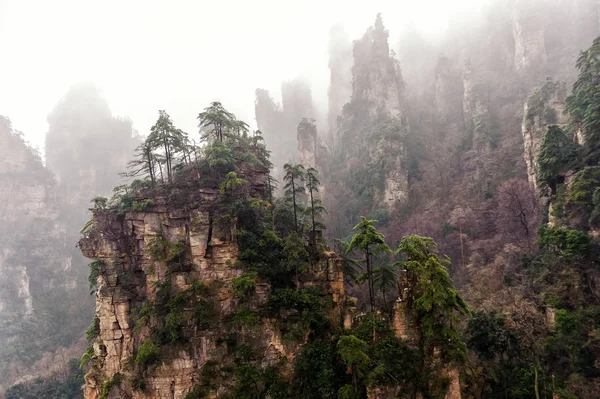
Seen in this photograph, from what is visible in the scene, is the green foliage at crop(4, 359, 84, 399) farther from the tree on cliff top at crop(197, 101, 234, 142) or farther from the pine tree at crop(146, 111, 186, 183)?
the tree on cliff top at crop(197, 101, 234, 142)

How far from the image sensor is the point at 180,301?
2141 cm

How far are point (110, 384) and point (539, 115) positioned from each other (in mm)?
46230

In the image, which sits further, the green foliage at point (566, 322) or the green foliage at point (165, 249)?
the green foliage at point (165, 249)

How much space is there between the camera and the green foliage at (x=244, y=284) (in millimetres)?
20688

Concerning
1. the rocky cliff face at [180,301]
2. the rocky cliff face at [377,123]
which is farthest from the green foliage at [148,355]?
the rocky cliff face at [377,123]

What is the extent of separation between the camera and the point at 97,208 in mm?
24922

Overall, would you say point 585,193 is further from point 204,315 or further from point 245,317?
point 204,315

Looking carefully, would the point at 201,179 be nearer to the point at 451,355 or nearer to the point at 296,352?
the point at 296,352

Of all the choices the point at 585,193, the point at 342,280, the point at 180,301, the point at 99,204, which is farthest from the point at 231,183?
the point at 585,193

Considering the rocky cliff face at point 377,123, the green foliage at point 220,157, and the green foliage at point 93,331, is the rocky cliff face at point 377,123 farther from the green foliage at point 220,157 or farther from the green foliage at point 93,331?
the green foliage at point 93,331

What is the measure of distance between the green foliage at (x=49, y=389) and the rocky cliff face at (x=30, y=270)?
15.0 metres

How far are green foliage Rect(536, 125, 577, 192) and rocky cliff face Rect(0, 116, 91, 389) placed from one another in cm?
7363

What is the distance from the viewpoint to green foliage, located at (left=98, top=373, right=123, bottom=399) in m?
21.6

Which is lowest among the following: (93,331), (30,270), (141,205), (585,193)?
(93,331)
